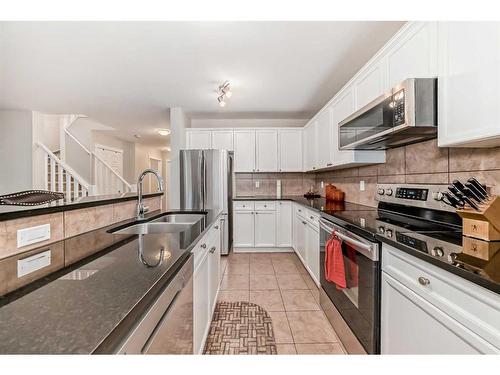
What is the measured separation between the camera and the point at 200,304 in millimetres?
1515

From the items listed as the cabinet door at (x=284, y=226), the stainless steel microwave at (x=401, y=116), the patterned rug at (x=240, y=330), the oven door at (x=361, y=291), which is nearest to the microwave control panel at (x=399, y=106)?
the stainless steel microwave at (x=401, y=116)

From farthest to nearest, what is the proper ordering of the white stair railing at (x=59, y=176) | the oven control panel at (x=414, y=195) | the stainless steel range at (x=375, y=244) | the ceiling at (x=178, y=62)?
the white stair railing at (x=59, y=176), the ceiling at (x=178, y=62), the oven control panel at (x=414, y=195), the stainless steel range at (x=375, y=244)

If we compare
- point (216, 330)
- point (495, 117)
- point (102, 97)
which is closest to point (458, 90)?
point (495, 117)

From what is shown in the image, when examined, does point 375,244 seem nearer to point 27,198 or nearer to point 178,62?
point 27,198

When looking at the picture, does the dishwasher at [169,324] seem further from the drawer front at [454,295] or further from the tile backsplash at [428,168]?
the tile backsplash at [428,168]

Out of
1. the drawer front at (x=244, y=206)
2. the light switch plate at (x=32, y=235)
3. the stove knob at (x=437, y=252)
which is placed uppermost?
the light switch plate at (x=32, y=235)

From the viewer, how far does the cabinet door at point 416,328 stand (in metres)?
0.85

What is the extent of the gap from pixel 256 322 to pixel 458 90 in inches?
81.5

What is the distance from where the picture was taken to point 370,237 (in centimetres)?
140

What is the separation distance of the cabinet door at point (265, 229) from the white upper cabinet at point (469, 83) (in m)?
2.91

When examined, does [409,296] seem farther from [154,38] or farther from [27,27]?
[27,27]

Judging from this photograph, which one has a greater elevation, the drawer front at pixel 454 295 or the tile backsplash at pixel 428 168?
the tile backsplash at pixel 428 168

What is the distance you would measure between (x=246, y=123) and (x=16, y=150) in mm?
→ 4089

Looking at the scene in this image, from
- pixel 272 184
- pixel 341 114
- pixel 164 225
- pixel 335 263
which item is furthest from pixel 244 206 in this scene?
pixel 335 263
